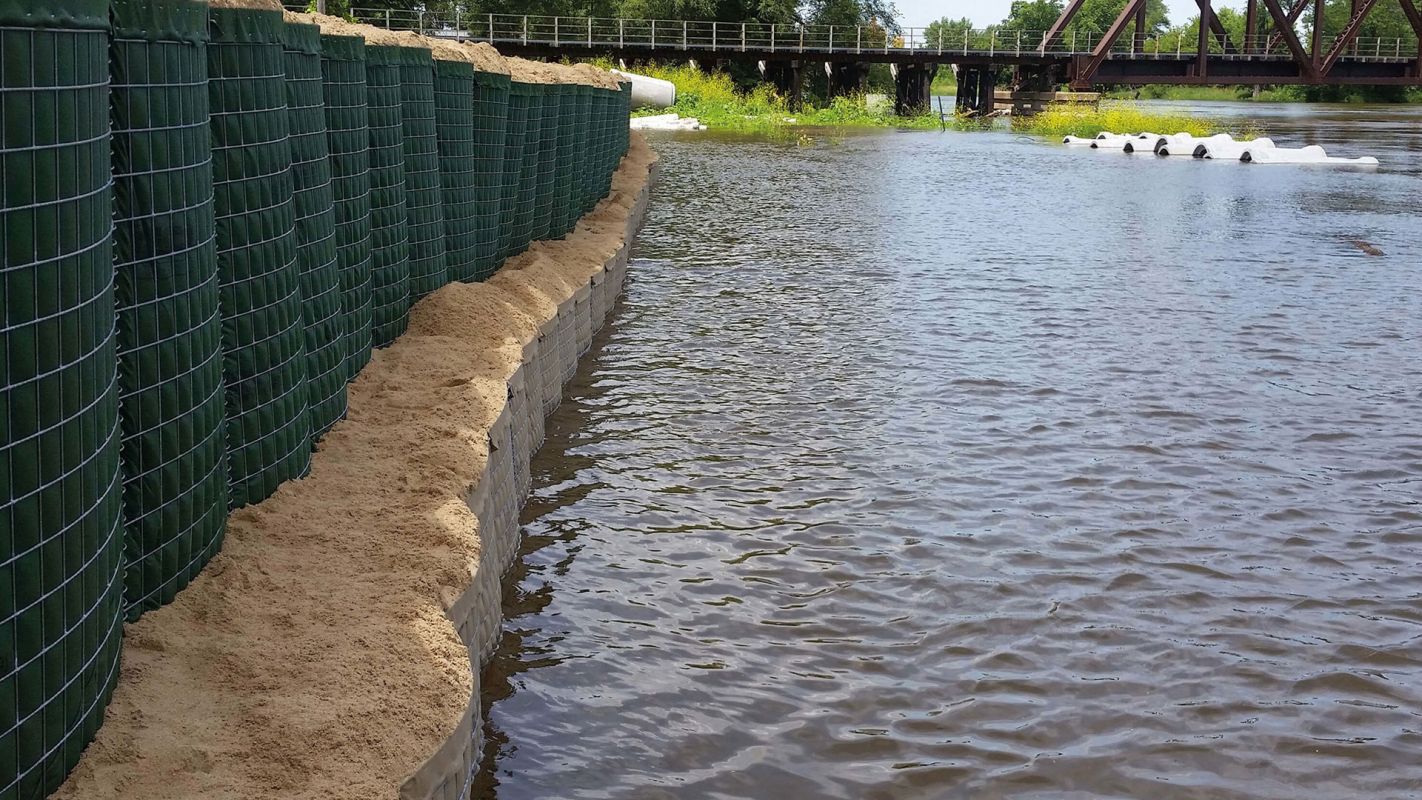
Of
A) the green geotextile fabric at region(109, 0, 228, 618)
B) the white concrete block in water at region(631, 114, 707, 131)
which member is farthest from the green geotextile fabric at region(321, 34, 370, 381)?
the white concrete block in water at region(631, 114, 707, 131)

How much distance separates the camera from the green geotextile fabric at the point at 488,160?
10383 mm

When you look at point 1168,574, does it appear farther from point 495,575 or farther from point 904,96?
point 904,96

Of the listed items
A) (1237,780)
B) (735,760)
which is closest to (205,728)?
(735,760)

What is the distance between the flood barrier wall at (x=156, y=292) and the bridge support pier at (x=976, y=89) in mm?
66198

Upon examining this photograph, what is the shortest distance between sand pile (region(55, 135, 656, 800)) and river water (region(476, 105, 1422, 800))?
2.38 ft

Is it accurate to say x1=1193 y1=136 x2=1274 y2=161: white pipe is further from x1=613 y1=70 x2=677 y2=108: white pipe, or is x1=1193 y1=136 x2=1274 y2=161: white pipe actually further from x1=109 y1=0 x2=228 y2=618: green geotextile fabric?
x1=109 y1=0 x2=228 y2=618: green geotextile fabric

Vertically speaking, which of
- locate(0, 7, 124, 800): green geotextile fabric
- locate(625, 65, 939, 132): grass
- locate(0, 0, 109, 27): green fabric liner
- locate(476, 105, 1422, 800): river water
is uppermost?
locate(625, 65, 939, 132): grass

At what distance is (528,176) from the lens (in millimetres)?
12398

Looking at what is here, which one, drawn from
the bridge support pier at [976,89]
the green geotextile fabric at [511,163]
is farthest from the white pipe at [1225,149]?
the bridge support pier at [976,89]

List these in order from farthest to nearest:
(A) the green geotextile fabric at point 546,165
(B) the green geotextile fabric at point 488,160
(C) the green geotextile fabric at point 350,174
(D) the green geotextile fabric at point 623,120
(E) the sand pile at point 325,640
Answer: (D) the green geotextile fabric at point 623,120, (A) the green geotextile fabric at point 546,165, (B) the green geotextile fabric at point 488,160, (C) the green geotextile fabric at point 350,174, (E) the sand pile at point 325,640

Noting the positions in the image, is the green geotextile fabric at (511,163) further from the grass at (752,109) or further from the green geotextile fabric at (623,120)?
the grass at (752,109)

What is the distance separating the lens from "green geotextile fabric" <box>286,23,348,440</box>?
5.91m

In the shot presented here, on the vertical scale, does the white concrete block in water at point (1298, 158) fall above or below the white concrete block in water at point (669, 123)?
below

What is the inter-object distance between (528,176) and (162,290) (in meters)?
8.20
